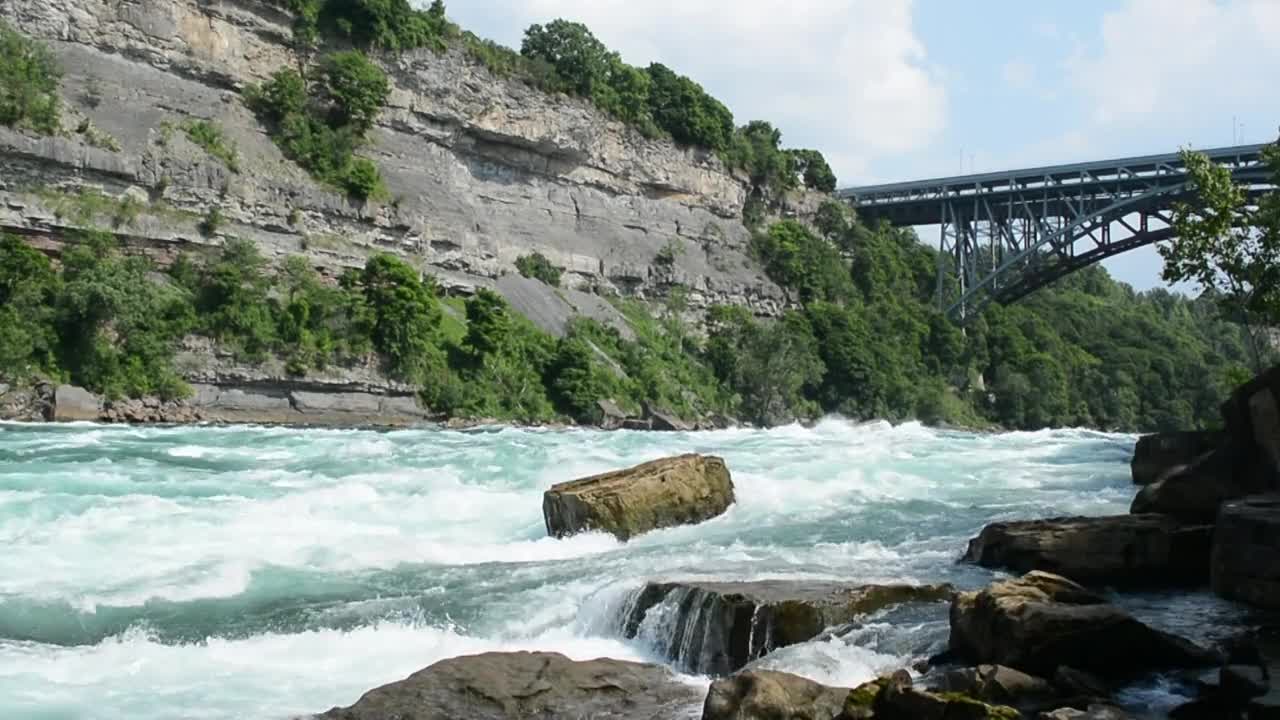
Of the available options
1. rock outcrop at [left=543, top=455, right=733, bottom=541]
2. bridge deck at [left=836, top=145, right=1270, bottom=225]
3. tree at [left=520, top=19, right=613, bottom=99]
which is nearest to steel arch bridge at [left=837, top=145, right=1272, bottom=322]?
bridge deck at [left=836, top=145, right=1270, bottom=225]

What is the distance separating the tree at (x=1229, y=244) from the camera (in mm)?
18719

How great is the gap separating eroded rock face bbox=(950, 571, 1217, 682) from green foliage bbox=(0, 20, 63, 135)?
35201 mm

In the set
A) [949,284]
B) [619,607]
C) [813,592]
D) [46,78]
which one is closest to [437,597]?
[619,607]

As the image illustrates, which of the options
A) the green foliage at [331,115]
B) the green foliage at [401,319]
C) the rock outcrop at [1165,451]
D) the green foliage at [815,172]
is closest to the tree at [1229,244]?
the rock outcrop at [1165,451]

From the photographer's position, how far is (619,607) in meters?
9.88

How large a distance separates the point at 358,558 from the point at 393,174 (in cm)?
3621

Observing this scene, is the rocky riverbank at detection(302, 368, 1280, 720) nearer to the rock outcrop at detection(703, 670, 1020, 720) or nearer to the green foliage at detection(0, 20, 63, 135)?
the rock outcrop at detection(703, 670, 1020, 720)

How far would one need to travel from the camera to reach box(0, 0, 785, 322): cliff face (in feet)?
119

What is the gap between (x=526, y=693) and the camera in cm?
778

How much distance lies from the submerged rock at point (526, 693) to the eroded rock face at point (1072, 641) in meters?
2.13

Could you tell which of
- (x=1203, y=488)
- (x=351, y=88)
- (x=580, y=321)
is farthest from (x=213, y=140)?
(x=1203, y=488)

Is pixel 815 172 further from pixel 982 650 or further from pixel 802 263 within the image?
pixel 982 650

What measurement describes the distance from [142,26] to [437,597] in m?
36.7

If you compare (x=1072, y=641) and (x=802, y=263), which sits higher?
(x=802, y=263)
